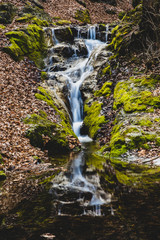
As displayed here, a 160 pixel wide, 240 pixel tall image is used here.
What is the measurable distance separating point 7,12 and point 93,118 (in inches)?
534

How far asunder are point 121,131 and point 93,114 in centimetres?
389

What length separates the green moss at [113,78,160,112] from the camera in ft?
26.2

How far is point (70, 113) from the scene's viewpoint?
40.0 ft

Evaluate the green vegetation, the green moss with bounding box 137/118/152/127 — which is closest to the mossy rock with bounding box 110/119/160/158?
the green moss with bounding box 137/118/152/127

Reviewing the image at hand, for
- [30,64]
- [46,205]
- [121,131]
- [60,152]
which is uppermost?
[30,64]

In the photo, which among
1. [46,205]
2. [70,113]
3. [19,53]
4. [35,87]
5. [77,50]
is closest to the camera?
[46,205]

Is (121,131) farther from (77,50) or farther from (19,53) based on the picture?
(77,50)

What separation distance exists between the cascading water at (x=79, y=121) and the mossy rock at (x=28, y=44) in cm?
178

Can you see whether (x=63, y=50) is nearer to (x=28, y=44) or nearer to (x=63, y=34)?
(x=63, y=34)

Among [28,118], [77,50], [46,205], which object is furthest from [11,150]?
[77,50]

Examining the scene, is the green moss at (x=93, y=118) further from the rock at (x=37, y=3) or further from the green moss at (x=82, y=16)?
the rock at (x=37, y=3)

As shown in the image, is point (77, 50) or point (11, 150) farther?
point (77, 50)

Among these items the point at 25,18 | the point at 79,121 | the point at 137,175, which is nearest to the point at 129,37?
the point at 79,121

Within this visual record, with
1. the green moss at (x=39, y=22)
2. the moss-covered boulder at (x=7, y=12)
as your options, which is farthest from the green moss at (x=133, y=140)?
the green moss at (x=39, y=22)
